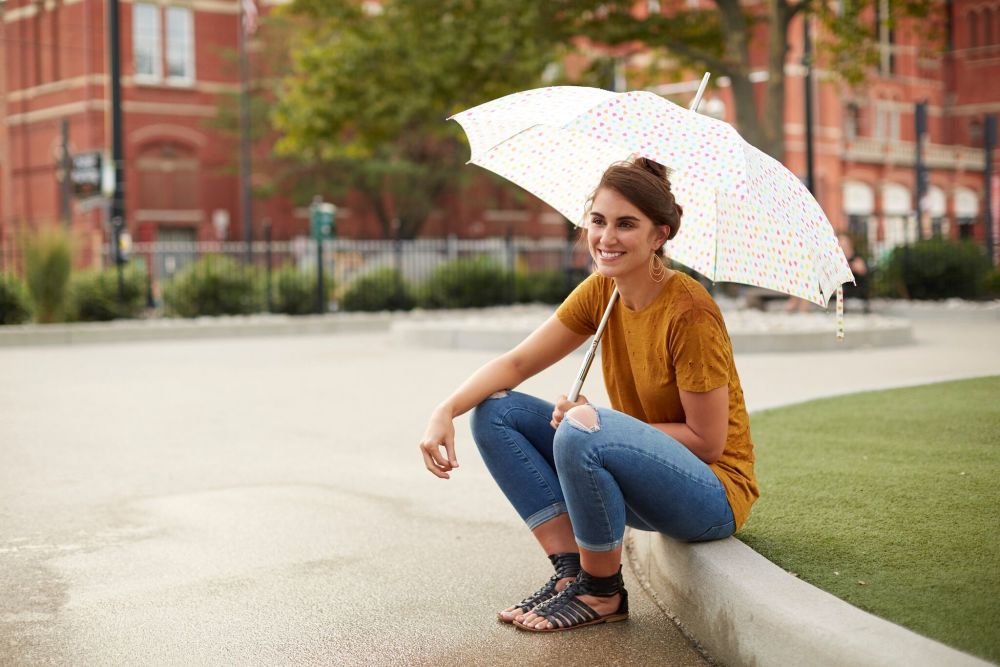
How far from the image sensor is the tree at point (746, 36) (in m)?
16.2

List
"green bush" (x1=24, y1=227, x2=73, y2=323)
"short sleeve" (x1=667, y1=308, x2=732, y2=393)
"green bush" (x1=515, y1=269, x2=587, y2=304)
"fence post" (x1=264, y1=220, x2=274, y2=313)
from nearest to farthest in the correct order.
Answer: "short sleeve" (x1=667, y1=308, x2=732, y2=393)
"green bush" (x1=24, y1=227, x2=73, y2=323)
"fence post" (x1=264, y1=220, x2=274, y2=313)
"green bush" (x1=515, y1=269, x2=587, y2=304)

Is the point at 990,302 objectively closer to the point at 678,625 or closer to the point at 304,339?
the point at 304,339

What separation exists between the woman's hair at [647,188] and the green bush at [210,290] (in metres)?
16.5

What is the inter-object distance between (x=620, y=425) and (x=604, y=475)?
0.49 ft

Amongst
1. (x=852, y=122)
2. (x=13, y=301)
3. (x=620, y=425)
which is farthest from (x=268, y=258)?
(x=852, y=122)

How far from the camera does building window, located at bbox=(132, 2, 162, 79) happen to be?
132ft

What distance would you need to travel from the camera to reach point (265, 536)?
488 centimetres

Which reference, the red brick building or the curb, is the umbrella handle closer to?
the curb

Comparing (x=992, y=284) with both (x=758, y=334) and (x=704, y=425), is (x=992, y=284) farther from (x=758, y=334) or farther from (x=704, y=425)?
(x=704, y=425)

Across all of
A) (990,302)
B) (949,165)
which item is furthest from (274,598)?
(949,165)

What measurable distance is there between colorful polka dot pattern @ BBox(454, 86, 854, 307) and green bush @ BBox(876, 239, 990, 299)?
704 inches

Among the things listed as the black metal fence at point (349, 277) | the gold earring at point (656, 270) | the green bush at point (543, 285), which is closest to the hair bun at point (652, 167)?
the gold earring at point (656, 270)

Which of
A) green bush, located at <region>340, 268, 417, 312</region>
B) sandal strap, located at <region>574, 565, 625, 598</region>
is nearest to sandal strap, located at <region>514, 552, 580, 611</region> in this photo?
sandal strap, located at <region>574, 565, 625, 598</region>

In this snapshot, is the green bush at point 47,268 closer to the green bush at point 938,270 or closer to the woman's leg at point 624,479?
the green bush at point 938,270
